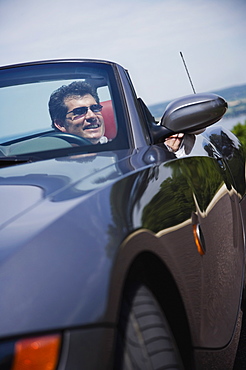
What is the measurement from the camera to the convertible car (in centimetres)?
123

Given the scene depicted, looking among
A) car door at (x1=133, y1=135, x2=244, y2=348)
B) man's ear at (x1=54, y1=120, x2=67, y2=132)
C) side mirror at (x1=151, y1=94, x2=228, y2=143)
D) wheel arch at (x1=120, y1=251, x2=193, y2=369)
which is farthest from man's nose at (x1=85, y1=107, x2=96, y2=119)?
wheel arch at (x1=120, y1=251, x2=193, y2=369)

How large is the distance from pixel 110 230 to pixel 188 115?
1358mm

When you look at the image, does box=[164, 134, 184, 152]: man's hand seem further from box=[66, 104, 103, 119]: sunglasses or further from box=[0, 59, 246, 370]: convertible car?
box=[66, 104, 103, 119]: sunglasses

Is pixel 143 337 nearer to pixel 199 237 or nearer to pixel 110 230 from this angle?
pixel 110 230

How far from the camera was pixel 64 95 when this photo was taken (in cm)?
283

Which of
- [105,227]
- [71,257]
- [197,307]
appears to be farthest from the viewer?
[197,307]

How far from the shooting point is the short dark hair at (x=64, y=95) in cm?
281

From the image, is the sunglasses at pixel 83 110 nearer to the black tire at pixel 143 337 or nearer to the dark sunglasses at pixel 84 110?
the dark sunglasses at pixel 84 110

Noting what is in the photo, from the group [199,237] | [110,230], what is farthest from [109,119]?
[110,230]

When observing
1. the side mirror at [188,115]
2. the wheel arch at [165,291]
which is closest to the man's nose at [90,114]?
the side mirror at [188,115]

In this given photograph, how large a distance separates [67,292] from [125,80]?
1.75 m

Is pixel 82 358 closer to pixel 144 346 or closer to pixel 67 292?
pixel 67 292

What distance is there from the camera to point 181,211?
76.6 inches

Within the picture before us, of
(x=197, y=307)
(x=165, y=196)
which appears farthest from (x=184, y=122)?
(x=197, y=307)
